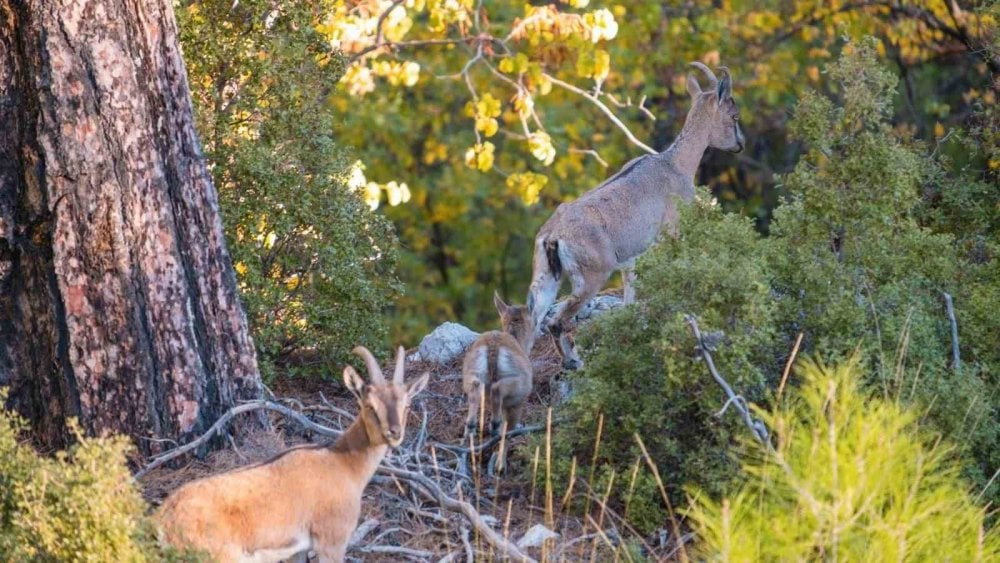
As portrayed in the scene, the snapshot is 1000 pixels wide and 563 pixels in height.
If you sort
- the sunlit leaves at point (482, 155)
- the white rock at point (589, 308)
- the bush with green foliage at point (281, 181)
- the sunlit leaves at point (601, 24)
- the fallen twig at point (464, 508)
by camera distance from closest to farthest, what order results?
the fallen twig at point (464, 508) < the bush with green foliage at point (281, 181) < the white rock at point (589, 308) < the sunlit leaves at point (601, 24) < the sunlit leaves at point (482, 155)

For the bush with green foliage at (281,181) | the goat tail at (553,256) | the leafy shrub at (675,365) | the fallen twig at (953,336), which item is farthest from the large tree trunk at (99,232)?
the fallen twig at (953,336)

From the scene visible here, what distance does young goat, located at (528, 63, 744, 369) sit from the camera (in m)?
11.7

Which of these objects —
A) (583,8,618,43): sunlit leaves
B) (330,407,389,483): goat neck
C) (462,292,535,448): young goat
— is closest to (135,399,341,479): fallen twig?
(330,407,389,483): goat neck

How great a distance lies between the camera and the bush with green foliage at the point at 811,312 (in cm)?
859

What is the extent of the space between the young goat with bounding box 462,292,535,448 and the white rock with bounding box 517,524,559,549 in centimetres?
126

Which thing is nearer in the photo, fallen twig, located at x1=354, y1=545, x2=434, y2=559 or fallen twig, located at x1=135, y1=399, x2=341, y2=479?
fallen twig, located at x1=354, y1=545, x2=434, y2=559

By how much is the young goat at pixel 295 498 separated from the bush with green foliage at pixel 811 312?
169 cm

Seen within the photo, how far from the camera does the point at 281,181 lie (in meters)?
10.5

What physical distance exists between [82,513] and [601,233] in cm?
599

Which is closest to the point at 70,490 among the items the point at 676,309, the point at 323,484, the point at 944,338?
the point at 323,484

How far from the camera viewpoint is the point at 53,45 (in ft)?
27.9

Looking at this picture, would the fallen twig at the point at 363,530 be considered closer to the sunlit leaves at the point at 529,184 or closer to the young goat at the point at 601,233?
the young goat at the point at 601,233

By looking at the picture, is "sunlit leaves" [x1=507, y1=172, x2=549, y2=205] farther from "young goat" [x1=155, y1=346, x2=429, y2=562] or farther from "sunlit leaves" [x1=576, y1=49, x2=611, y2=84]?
"young goat" [x1=155, y1=346, x2=429, y2=562]

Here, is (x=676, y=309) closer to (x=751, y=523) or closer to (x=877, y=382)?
(x=877, y=382)
